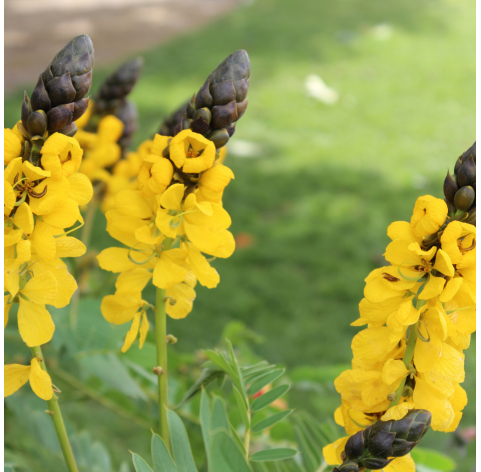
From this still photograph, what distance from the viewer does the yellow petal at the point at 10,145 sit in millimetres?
531

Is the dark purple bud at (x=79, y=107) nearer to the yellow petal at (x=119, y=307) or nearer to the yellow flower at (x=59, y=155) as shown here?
the yellow flower at (x=59, y=155)

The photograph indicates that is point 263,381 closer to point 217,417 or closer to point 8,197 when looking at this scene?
point 217,417

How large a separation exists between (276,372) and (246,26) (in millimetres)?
6111

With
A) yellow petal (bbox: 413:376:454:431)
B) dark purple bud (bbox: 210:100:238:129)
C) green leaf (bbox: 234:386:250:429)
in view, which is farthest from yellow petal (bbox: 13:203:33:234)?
yellow petal (bbox: 413:376:454:431)

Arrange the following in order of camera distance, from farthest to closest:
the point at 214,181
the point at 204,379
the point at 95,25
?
the point at 95,25 < the point at 204,379 < the point at 214,181

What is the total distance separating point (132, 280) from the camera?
25.2 inches

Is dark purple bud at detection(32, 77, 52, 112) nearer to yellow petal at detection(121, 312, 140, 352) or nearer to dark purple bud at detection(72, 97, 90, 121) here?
dark purple bud at detection(72, 97, 90, 121)

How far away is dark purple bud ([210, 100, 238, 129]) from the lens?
57 centimetres

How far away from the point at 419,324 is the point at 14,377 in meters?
0.43

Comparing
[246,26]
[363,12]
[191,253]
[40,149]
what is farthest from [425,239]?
[363,12]

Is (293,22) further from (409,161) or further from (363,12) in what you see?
(409,161)

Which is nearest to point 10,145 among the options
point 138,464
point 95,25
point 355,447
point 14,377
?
point 14,377

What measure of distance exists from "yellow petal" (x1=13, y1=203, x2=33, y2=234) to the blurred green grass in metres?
1.57

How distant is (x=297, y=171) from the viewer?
3645 millimetres
